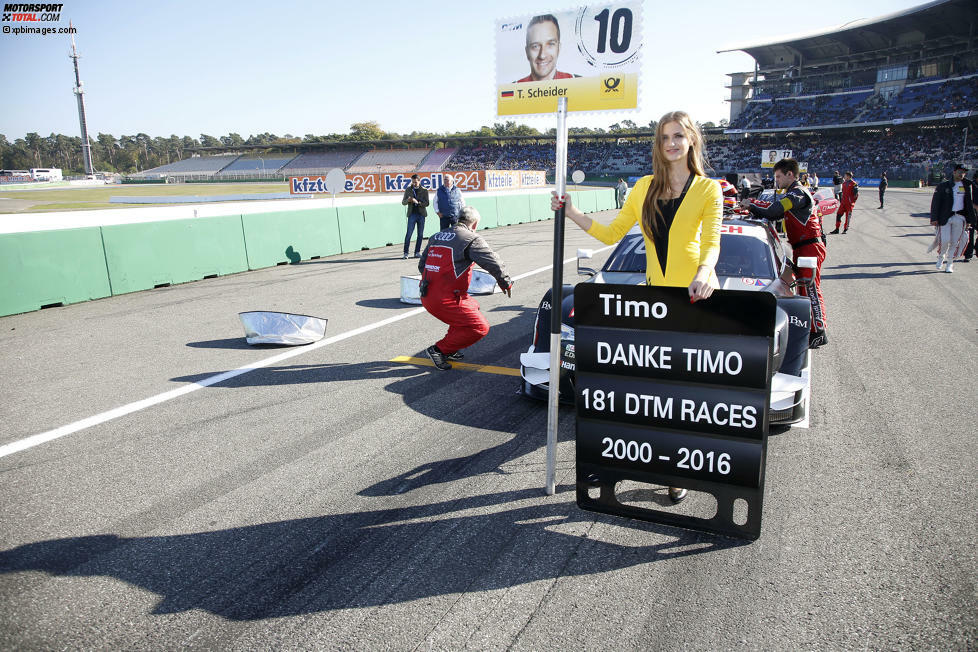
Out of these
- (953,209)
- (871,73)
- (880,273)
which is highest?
(871,73)

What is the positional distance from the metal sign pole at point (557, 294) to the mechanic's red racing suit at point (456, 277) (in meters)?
2.49

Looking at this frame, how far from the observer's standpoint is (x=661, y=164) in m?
3.00

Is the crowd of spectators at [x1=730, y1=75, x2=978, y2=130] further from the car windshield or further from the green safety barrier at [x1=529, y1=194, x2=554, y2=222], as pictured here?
the car windshield

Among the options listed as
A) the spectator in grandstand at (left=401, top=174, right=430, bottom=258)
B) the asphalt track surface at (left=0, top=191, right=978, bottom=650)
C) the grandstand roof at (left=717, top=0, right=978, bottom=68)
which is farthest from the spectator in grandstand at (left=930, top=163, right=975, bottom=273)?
the grandstand roof at (left=717, top=0, right=978, bottom=68)

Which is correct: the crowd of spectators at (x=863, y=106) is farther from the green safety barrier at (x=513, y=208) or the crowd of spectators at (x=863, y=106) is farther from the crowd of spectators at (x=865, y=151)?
the green safety barrier at (x=513, y=208)

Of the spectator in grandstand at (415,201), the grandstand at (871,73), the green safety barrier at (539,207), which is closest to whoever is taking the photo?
the spectator in grandstand at (415,201)

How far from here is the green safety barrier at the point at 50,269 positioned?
8.14 meters

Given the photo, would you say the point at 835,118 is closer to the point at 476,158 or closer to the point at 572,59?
the point at 476,158

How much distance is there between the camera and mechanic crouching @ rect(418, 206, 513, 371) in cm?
569

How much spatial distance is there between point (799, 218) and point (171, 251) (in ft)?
31.7

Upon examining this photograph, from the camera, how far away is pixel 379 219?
16000 mm

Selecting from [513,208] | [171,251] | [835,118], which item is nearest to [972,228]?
[513,208]

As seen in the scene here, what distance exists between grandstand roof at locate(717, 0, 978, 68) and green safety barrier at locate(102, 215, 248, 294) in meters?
68.8

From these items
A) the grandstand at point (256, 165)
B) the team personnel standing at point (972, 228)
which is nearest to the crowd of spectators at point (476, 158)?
the grandstand at point (256, 165)
